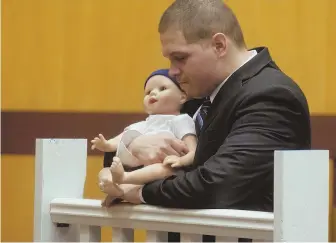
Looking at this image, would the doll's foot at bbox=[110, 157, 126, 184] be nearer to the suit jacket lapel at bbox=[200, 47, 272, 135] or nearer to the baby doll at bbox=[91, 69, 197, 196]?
the baby doll at bbox=[91, 69, 197, 196]

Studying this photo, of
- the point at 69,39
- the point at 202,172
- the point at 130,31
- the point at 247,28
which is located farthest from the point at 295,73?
the point at 202,172

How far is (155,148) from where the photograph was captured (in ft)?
5.47

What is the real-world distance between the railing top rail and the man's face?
26cm

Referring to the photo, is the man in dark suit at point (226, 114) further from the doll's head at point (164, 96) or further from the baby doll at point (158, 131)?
the doll's head at point (164, 96)

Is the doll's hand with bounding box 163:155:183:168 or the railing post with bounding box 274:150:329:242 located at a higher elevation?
the doll's hand with bounding box 163:155:183:168

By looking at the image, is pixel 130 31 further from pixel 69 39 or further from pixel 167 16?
pixel 167 16

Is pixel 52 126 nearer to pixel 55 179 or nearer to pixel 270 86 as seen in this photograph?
pixel 55 179

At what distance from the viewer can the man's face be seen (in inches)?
61.7

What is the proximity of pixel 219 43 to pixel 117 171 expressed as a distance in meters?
0.31

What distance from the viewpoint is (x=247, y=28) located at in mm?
2480

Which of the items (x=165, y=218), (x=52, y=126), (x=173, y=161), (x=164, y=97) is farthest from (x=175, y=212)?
(x=52, y=126)

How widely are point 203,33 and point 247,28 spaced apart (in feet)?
3.11

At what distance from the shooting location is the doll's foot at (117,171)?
154 cm

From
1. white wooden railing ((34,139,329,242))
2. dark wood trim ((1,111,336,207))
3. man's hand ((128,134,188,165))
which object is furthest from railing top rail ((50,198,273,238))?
dark wood trim ((1,111,336,207))
